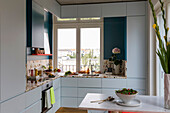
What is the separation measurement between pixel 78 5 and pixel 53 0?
2.27 ft

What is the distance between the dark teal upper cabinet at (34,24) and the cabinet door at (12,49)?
0.50m

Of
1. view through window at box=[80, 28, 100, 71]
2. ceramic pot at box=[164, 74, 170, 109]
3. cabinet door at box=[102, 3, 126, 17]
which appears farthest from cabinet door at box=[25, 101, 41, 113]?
cabinet door at box=[102, 3, 126, 17]

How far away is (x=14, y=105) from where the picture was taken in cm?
227

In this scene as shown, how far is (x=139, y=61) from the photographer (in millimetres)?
4086

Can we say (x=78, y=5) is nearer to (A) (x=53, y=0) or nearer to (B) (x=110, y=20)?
(A) (x=53, y=0)

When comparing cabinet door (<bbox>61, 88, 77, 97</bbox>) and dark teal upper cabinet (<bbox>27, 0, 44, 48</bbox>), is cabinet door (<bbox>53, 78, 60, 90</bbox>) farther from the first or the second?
dark teal upper cabinet (<bbox>27, 0, 44, 48</bbox>)

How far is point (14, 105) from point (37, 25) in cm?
163

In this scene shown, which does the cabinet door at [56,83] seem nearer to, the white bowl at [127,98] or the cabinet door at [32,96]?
the cabinet door at [32,96]

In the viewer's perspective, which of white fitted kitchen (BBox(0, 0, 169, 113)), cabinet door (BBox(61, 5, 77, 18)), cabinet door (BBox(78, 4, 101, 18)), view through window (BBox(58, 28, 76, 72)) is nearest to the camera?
white fitted kitchen (BBox(0, 0, 169, 113))

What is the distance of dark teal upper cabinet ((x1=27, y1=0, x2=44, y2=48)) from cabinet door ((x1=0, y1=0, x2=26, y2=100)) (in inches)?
19.7

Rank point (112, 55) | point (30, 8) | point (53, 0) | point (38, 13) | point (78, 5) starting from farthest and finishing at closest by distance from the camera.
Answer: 1. point (112, 55)
2. point (78, 5)
3. point (53, 0)
4. point (38, 13)
5. point (30, 8)

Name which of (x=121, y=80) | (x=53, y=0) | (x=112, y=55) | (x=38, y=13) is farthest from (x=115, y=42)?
(x=38, y=13)

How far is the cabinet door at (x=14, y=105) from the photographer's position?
207 centimetres

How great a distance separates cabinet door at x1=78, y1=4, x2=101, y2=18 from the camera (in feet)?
14.1
